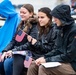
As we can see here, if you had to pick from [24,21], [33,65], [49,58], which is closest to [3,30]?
[24,21]

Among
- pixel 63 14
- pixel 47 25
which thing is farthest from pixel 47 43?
pixel 63 14

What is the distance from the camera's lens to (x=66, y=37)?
2.93 metres

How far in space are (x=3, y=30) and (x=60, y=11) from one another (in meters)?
1.50

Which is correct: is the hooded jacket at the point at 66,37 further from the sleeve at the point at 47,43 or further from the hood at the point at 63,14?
the sleeve at the point at 47,43

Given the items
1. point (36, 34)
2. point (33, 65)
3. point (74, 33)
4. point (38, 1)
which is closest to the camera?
point (74, 33)

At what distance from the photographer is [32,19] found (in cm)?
363

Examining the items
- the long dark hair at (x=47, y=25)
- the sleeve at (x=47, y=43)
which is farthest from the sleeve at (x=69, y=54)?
the long dark hair at (x=47, y=25)

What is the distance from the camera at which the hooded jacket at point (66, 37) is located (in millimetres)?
2863

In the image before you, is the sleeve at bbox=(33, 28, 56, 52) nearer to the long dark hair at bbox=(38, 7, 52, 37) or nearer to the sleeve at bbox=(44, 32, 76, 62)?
the long dark hair at bbox=(38, 7, 52, 37)

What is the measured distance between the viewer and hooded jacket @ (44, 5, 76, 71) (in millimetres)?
2863

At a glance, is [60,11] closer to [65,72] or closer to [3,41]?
[65,72]

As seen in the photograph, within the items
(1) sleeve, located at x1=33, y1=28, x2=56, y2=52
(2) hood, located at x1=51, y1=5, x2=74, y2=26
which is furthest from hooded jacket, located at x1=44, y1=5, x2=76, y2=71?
(1) sleeve, located at x1=33, y1=28, x2=56, y2=52

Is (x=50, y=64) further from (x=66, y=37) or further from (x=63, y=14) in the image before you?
(x=63, y=14)

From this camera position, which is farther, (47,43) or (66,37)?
(47,43)
